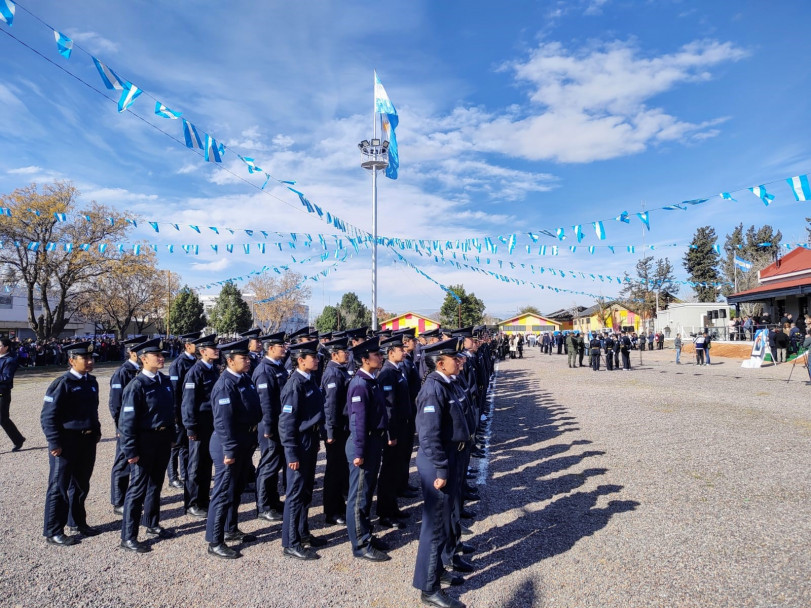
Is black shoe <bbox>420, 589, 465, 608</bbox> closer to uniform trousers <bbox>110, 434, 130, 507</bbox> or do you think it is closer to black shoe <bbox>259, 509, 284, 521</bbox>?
black shoe <bbox>259, 509, 284, 521</bbox>

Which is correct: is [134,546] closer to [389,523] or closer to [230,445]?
[230,445]

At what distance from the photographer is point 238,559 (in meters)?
4.68

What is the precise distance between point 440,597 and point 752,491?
15.5 ft

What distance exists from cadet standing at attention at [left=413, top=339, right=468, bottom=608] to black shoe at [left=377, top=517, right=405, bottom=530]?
1.23 meters

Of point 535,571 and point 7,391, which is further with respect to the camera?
point 7,391

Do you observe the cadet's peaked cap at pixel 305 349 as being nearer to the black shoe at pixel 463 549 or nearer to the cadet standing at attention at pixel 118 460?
the cadet standing at attention at pixel 118 460

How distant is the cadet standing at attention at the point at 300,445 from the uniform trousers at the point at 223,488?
0.44 meters

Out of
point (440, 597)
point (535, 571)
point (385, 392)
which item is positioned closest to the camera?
point (440, 597)

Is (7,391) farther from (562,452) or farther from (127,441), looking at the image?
(562,452)

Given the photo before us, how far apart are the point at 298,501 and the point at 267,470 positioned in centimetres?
94

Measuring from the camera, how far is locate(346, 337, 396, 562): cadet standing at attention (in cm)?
472

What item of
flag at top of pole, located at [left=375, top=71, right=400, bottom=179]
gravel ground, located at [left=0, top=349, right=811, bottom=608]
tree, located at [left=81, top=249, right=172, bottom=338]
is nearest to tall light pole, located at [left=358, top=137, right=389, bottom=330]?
flag at top of pole, located at [left=375, top=71, right=400, bottom=179]

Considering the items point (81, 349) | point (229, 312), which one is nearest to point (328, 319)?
point (229, 312)

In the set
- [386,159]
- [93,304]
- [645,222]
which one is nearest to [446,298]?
[93,304]
